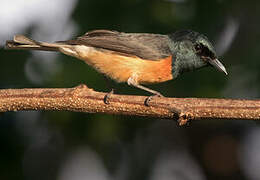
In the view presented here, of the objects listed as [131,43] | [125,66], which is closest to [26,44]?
[125,66]

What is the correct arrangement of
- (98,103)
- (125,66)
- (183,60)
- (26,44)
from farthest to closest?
(183,60) → (125,66) → (26,44) → (98,103)

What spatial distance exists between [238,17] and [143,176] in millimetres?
2161

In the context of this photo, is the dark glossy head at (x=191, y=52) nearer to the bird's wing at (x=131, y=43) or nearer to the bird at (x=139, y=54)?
the bird at (x=139, y=54)

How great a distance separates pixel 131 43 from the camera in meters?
5.50

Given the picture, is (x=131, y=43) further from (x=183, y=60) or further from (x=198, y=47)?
(x=198, y=47)

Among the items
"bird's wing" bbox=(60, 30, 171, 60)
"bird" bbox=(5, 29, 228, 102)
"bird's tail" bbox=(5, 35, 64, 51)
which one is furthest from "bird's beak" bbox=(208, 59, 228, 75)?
"bird's tail" bbox=(5, 35, 64, 51)

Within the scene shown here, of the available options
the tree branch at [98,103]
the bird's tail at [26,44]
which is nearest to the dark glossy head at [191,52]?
the tree branch at [98,103]

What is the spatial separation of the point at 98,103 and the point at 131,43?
155 cm

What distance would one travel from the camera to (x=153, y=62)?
5.39 meters

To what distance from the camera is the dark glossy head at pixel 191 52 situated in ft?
17.3

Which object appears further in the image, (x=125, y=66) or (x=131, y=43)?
(x=131, y=43)

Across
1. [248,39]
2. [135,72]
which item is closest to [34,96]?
[135,72]

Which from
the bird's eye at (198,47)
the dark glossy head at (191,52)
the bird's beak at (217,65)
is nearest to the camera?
the bird's beak at (217,65)

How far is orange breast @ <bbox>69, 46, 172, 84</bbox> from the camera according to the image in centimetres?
525
